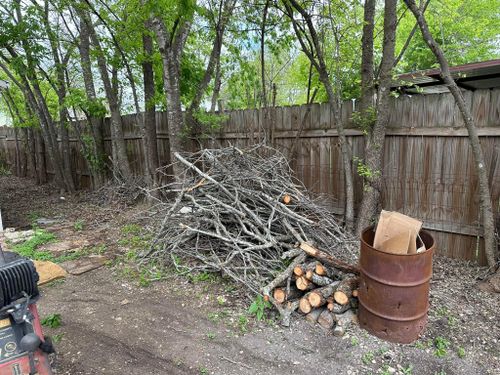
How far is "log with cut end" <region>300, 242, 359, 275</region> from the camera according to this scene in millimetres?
3051

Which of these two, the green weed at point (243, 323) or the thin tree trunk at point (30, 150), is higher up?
the thin tree trunk at point (30, 150)

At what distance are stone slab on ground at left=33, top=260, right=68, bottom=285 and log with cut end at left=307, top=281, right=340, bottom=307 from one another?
3.01 metres

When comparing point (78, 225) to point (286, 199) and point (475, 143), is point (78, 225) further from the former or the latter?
point (475, 143)

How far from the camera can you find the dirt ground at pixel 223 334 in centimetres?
237

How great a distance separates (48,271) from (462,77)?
5344mm

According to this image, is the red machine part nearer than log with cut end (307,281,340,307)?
Yes

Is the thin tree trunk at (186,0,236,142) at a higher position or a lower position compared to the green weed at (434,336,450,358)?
higher

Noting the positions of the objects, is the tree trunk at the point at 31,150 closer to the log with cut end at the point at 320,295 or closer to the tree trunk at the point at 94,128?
the tree trunk at the point at 94,128

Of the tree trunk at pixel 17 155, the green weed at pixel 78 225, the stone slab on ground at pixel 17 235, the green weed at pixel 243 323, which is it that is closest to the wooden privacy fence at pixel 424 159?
the green weed at pixel 243 323

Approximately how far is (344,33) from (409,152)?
2123 millimetres

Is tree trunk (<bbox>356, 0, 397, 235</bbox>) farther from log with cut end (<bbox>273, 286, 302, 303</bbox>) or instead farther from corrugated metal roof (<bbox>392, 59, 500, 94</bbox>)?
log with cut end (<bbox>273, 286, 302, 303</bbox>)

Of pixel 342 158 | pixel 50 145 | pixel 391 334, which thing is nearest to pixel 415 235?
pixel 391 334

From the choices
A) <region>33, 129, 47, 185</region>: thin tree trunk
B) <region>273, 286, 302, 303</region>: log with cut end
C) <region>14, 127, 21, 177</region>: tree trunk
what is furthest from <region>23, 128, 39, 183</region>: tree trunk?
<region>273, 286, 302, 303</region>: log with cut end

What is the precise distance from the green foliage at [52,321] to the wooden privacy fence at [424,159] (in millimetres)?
3746
